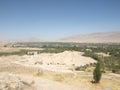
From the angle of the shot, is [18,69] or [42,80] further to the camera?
[18,69]

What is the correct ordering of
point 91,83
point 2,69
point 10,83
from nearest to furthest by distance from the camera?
1. point 10,83
2. point 91,83
3. point 2,69

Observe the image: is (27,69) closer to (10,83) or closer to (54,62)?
(10,83)

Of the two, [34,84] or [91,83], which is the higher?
[34,84]

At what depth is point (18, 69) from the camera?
34812mm

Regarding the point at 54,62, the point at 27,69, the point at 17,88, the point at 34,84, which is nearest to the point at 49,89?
the point at 34,84

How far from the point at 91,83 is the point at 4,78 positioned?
50.5ft

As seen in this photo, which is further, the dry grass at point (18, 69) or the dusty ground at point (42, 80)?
the dry grass at point (18, 69)

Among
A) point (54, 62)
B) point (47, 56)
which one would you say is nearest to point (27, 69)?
point (54, 62)

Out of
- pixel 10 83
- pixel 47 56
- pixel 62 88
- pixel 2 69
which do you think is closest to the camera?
pixel 10 83

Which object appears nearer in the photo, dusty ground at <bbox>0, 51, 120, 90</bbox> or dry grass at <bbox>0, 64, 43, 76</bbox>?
dusty ground at <bbox>0, 51, 120, 90</bbox>

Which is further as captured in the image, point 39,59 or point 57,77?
point 39,59

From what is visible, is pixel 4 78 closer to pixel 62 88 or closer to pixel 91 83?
pixel 62 88

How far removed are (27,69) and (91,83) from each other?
41.1ft

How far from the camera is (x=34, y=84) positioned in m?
22.5
